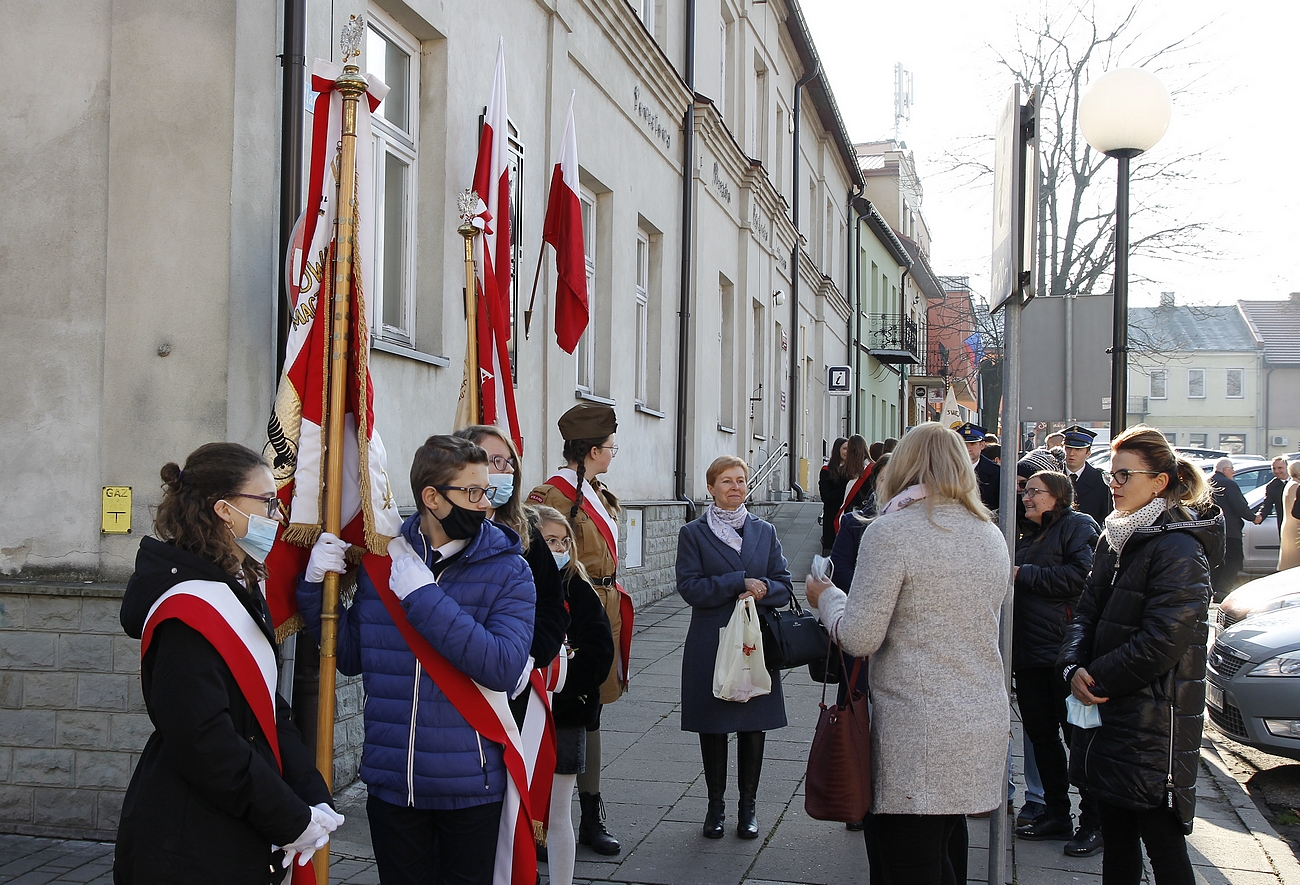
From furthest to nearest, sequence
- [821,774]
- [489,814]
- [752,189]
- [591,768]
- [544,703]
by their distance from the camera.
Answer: [752,189] < [591,768] < [544,703] < [821,774] < [489,814]

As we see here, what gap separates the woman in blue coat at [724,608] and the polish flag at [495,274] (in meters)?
1.13

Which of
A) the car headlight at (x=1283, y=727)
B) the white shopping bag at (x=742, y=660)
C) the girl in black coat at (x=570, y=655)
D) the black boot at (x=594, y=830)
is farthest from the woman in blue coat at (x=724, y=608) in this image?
the car headlight at (x=1283, y=727)

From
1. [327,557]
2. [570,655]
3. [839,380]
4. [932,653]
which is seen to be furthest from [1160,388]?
[327,557]

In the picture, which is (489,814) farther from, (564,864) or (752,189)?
(752,189)

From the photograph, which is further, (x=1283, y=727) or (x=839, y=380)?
(x=839, y=380)

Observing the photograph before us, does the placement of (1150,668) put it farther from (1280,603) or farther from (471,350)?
(1280,603)

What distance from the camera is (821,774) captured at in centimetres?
363

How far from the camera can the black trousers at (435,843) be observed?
132 inches

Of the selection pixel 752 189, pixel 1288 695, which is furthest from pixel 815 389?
pixel 1288 695

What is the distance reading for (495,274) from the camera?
20.5 feet

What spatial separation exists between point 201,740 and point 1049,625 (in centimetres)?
404

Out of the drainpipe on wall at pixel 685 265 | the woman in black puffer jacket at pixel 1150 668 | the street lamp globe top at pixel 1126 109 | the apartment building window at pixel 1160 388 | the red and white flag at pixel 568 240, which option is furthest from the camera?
the apartment building window at pixel 1160 388

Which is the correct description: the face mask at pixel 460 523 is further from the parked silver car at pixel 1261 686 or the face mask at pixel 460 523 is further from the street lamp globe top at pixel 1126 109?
the street lamp globe top at pixel 1126 109

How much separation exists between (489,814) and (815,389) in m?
22.8
